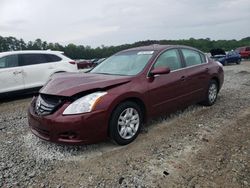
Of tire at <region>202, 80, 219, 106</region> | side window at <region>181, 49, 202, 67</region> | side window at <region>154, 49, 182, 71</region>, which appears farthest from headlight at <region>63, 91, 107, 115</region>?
tire at <region>202, 80, 219, 106</region>

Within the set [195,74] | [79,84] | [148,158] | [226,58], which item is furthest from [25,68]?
[226,58]

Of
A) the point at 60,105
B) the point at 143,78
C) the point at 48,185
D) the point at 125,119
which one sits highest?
the point at 143,78

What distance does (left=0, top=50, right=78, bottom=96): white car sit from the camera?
27.4ft

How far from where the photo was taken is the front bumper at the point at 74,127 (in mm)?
3807

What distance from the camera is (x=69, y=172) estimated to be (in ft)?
11.7

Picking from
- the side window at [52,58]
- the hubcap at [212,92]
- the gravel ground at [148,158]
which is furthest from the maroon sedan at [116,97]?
the side window at [52,58]

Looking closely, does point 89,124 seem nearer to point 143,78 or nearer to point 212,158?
point 143,78

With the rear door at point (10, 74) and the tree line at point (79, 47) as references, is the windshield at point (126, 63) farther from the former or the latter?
the tree line at point (79, 47)

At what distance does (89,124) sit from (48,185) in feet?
3.17

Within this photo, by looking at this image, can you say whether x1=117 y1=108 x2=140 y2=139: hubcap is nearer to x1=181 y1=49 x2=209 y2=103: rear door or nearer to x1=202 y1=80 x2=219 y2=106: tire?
x1=181 y1=49 x2=209 y2=103: rear door

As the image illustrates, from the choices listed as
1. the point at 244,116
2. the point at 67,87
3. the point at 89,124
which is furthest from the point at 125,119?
the point at 244,116

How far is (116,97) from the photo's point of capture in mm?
4102

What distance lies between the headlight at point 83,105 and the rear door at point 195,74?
7.71 ft

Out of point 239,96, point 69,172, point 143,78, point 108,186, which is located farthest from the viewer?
point 239,96
